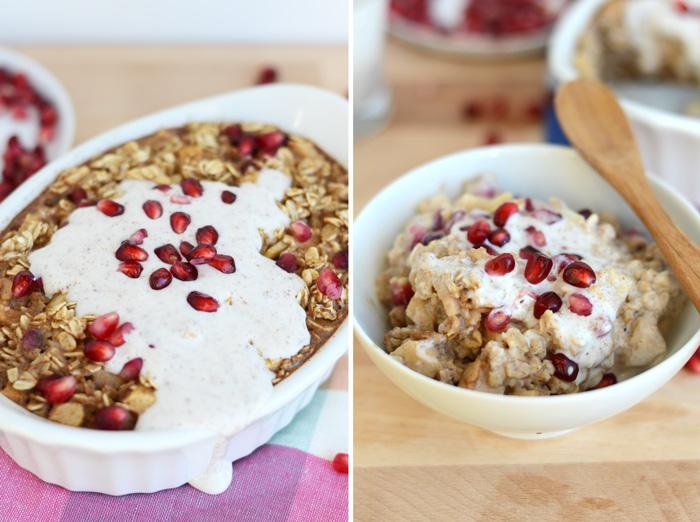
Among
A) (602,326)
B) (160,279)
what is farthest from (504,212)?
(160,279)

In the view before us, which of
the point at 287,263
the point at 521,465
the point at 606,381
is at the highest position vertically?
the point at 287,263

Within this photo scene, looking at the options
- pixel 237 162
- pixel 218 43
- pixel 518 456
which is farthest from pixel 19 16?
pixel 518 456

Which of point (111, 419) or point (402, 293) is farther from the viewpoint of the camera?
point (402, 293)

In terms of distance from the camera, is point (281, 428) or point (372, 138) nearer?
point (281, 428)

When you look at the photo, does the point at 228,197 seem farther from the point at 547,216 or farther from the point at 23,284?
the point at 547,216

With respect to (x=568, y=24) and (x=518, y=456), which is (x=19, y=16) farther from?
(x=518, y=456)

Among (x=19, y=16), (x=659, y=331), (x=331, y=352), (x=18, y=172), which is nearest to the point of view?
(x=331, y=352)
